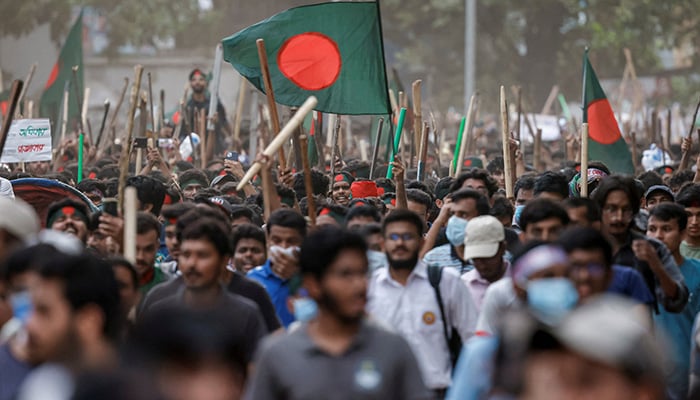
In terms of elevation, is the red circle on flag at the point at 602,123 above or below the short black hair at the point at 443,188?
above

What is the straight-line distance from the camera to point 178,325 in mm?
3174

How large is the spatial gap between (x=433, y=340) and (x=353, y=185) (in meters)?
4.56

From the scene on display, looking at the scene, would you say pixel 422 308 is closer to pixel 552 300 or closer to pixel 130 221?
pixel 130 221

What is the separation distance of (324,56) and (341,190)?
3.51 ft

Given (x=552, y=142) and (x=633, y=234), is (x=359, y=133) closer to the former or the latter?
(x=552, y=142)

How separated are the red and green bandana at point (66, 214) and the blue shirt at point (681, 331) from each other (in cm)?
289

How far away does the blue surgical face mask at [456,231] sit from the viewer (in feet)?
25.1

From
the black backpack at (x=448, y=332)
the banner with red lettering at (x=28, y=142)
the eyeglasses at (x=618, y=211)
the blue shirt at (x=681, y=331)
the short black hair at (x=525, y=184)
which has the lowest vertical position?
the blue shirt at (x=681, y=331)

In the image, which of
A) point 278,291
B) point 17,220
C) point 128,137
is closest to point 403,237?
point 278,291

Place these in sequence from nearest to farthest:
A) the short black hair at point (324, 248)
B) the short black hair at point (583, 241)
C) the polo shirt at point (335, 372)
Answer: the polo shirt at point (335, 372), the short black hair at point (324, 248), the short black hair at point (583, 241)

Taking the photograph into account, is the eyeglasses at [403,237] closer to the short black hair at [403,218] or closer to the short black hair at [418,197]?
the short black hair at [403,218]

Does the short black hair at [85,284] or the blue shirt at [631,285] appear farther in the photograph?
the blue shirt at [631,285]

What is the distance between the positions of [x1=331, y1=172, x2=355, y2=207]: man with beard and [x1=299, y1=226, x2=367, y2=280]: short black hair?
221 inches

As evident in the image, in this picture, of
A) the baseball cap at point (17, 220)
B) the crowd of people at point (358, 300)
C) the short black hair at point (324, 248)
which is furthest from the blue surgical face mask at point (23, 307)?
the baseball cap at point (17, 220)
